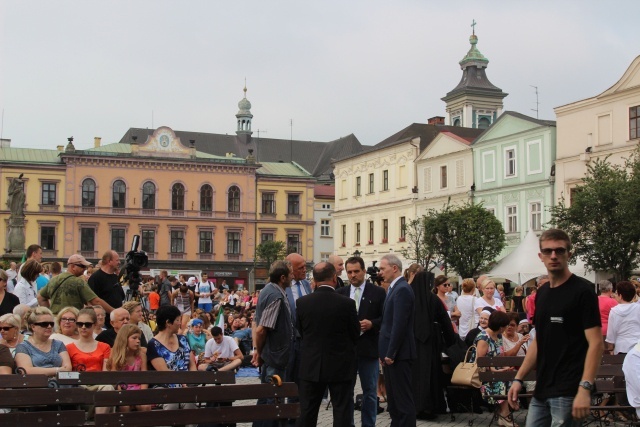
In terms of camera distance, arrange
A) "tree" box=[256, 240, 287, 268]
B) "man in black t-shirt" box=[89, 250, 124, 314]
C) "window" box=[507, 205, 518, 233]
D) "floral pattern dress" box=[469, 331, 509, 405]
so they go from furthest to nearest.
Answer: "tree" box=[256, 240, 287, 268] → "window" box=[507, 205, 518, 233] → "man in black t-shirt" box=[89, 250, 124, 314] → "floral pattern dress" box=[469, 331, 509, 405]

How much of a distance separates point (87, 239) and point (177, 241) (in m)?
7.19

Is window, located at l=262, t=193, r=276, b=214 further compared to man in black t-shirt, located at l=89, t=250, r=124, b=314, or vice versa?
window, located at l=262, t=193, r=276, b=214

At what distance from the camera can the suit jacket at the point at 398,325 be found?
1041 centimetres

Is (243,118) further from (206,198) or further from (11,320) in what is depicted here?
(11,320)

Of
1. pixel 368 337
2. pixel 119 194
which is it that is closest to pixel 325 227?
pixel 119 194

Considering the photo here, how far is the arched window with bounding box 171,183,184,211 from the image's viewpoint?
76500 mm

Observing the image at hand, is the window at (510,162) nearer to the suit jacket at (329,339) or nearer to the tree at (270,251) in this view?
the tree at (270,251)

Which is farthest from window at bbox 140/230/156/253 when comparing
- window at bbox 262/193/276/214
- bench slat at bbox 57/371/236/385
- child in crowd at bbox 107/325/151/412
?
bench slat at bbox 57/371/236/385

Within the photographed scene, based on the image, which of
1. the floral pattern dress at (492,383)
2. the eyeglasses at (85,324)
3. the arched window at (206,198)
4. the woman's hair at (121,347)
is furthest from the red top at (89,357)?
the arched window at (206,198)

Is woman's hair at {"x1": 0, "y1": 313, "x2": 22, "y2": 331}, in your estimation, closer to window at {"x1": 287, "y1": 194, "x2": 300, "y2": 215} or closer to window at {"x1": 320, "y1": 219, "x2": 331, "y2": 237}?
window at {"x1": 287, "y1": 194, "x2": 300, "y2": 215}

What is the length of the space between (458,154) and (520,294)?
106 ft

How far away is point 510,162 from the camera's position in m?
52.4

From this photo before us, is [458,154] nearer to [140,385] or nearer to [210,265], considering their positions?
[210,265]

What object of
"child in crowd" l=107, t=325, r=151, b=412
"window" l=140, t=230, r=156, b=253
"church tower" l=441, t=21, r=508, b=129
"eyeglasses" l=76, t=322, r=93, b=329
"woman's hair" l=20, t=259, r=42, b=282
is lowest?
"child in crowd" l=107, t=325, r=151, b=412
